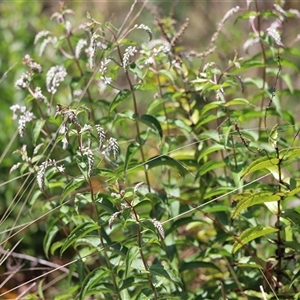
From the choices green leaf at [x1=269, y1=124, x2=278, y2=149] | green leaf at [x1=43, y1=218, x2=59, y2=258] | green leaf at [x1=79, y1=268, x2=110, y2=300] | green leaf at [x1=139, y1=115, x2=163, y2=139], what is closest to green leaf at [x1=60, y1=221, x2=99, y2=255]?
green leaf at [x1=79, y1=268, x2=110, y2=300]

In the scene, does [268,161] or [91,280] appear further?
[91,280]

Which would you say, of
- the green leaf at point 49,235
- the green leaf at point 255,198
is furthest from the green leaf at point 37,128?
the green leaf at point 255,198

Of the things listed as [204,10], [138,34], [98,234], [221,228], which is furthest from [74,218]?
[138,34]

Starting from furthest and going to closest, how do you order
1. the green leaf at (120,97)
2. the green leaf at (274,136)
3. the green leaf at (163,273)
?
the green leaf at (120,97), the green leaf at (163,273), the green leaf at (274,136)

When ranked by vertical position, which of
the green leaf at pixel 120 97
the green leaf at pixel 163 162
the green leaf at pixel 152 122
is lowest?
the green leaf at pixel 163 162

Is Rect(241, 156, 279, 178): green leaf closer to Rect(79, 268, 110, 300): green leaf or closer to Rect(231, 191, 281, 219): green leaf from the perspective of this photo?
Rect(231, 191, 281, 219): green leaf

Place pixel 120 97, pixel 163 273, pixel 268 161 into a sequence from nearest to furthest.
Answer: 1. pixel 268 161
2. pixel 163 273
3. pixel 120 97

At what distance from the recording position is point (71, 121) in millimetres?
1697

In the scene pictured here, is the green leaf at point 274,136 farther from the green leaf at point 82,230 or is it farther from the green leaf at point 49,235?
the green leaf at point 49,235

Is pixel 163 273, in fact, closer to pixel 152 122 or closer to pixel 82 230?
pixel 82 230

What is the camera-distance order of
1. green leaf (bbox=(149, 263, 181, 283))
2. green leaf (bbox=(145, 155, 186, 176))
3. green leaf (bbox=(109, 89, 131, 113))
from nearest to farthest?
green leaf (bbox=(149, 263, 181, 283)) → green leaf (bbox=(109, 89, 131, 113)) → green leaf (bbox=(145, 155, 186, 176))

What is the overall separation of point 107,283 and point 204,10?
4.22m

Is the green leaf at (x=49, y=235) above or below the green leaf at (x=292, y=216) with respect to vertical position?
above

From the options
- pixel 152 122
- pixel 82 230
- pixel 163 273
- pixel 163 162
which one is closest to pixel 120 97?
pixel 152 122
